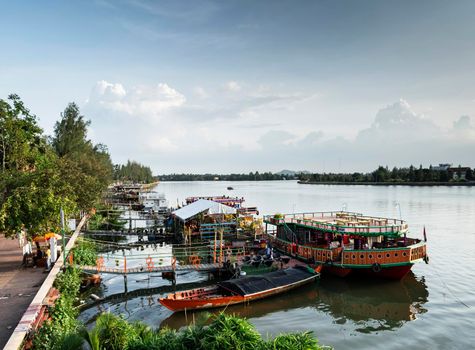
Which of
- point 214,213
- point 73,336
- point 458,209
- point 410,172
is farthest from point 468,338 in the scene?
point 410,172

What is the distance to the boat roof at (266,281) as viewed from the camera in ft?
63.8

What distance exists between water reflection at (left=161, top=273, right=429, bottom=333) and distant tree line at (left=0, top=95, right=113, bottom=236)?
8542 millimetres

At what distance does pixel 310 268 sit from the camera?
23.1 metres

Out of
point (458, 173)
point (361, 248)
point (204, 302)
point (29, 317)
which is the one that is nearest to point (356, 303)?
point (361, 248)

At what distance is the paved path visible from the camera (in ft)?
39.9

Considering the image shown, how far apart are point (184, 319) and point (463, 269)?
71.1 ft

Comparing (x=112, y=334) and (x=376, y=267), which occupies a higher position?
(x=112, y=334)

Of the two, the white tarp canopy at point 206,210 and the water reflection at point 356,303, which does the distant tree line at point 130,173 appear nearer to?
the white tarp canopy at point 206,210

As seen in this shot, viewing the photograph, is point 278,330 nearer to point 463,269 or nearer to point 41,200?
point 41,200

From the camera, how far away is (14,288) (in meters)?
15.5

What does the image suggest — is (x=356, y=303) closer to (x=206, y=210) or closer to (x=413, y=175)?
(x=206, y=210)

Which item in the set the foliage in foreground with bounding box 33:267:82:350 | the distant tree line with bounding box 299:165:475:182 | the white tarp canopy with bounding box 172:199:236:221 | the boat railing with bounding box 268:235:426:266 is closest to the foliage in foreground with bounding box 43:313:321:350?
the foliage in foreground with bounding box 33:267:82:350

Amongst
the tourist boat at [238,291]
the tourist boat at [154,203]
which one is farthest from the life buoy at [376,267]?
the tourist boat at [154,203]

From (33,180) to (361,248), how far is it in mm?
20841
